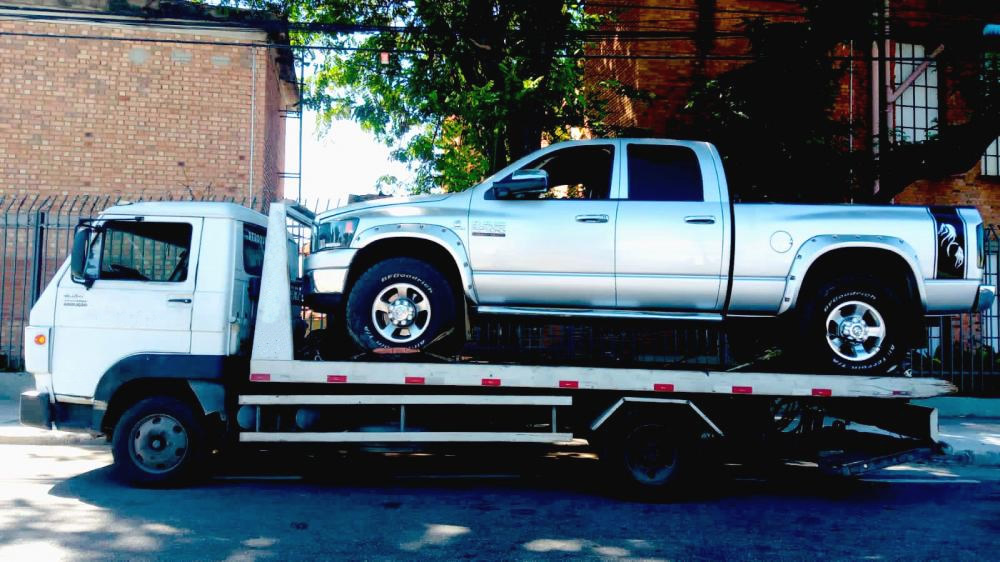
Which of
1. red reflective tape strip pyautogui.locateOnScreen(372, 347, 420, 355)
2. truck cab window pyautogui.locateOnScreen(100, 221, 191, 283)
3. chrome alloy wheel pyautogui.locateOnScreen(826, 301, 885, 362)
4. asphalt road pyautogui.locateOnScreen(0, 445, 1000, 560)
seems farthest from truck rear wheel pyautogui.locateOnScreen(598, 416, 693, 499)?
truck cab window pyautogui.locateOnScreen(100, 221, 191, 283)

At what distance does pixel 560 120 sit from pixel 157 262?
6699 millimetres

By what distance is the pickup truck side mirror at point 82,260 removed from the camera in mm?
6223

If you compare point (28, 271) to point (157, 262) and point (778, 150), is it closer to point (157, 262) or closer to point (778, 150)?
point (157, 262)

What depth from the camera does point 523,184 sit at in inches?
248

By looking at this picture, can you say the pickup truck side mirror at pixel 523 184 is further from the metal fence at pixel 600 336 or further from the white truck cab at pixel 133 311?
the metal fence at pixel 600 336

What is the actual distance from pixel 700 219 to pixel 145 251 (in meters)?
4.72

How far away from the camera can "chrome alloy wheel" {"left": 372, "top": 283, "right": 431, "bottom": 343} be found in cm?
621

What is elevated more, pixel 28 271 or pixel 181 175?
pixel 181 175

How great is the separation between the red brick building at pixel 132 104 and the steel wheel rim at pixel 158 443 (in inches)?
334

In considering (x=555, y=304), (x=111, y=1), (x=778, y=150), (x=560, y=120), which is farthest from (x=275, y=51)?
(x=555, y=304)

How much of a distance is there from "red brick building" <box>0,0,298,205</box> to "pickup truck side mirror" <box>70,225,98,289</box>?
790cm

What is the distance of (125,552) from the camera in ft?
15.3

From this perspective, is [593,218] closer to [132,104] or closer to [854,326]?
[854,326]

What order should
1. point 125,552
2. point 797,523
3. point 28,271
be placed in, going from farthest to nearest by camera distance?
point 28,271 → point 797,523 → point 125,552
